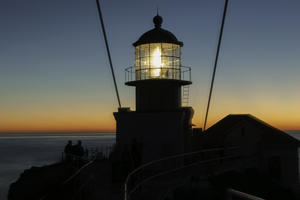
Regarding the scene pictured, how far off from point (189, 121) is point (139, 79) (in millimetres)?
3588

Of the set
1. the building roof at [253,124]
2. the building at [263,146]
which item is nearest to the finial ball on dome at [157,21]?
the building at [263,146]

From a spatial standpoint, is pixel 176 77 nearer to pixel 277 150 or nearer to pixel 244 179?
pixel 244 179

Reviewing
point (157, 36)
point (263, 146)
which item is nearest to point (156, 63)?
point (157, 36)

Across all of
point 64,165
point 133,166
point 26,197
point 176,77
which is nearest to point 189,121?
point 176,77

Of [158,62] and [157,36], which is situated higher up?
[157,36]

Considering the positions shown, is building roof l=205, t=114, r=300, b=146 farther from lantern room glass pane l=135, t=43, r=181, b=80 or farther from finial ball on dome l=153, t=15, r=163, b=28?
finial ball on dome l=153, t=15, r=163, b=28

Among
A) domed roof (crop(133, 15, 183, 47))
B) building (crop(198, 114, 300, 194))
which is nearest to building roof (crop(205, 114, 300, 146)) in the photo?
building (crop(198, 114, 300, 194))

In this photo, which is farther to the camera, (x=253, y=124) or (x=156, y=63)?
(x=253, y=124)

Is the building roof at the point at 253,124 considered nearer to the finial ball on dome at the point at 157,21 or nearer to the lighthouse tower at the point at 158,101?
the lighthouse tower at the point at 158,101

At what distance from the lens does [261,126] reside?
2200cm

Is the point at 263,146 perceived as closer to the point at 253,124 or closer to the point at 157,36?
the point at 253,124

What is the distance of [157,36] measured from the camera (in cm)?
1816

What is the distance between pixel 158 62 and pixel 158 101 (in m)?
2.10

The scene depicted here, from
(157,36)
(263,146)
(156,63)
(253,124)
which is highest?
(157,36)
